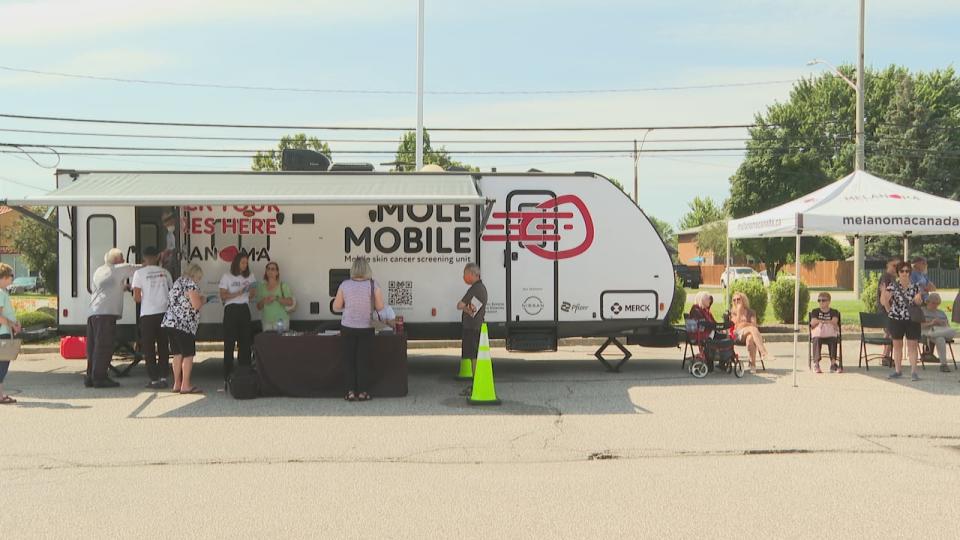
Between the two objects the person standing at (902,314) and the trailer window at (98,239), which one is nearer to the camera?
the person standing at (902,314)

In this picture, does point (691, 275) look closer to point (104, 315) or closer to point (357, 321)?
point (357, 321)

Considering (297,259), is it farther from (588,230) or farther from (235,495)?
(235,495)

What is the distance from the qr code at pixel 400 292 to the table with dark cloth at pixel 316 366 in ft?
5.91

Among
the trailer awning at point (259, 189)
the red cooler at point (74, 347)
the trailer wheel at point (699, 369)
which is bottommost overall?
the trailer wheel at point (699, 369)

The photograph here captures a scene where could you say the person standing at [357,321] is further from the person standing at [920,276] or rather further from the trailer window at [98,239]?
the person standing at [920,276]

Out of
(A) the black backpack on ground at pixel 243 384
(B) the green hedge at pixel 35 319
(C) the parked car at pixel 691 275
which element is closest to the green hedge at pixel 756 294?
(A) the black backpack on ground at pixel 243 384

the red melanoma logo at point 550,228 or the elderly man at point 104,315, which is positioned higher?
the red melanoma logo at point 550,228

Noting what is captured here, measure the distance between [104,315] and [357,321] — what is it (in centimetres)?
351

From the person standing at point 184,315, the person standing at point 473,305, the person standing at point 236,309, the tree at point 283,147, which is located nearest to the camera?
the person standing at point 184,315

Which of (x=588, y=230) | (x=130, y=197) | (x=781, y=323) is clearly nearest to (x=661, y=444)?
(x=588, y=230)

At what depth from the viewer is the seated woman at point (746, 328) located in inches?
508

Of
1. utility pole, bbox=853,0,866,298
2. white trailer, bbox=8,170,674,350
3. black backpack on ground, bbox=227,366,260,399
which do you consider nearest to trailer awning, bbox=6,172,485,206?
white trailer, bbox=8,170,674,350

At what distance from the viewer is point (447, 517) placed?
5633mm

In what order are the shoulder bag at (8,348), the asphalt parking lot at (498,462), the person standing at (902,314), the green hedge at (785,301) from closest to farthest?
the asphalt parking lot at (498,462) → the shoulder bag at (8,348) → the person standing at (902,314) → the green hedge at (785,301)
